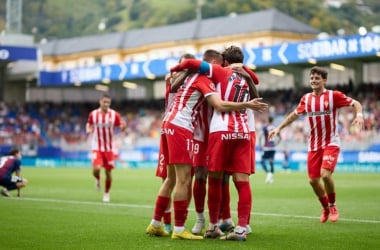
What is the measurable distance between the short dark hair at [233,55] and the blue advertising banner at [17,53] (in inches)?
1715

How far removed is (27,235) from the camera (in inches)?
425

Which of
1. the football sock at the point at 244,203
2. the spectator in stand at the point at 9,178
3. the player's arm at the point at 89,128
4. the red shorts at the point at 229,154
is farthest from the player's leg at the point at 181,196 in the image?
the spectator in stand at the point at 9,178

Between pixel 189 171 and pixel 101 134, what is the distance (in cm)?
930

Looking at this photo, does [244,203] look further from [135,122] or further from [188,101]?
[135,122]

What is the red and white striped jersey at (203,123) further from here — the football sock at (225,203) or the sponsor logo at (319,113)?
the sponsor logo at (319,113)

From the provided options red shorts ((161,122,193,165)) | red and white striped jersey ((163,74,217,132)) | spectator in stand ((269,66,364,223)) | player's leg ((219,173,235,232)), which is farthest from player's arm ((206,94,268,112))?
spectator in stand ((269,66,364,223))

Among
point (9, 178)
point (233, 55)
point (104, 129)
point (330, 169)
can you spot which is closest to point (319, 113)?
point (330, 169)

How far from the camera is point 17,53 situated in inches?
2096

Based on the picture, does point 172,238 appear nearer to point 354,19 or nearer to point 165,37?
point 165,37

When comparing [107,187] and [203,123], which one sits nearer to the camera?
[203,123]

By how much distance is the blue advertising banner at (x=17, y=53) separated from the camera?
2060 inches

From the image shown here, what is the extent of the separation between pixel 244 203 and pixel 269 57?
36621 mm

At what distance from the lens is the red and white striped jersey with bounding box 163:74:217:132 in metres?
10.1

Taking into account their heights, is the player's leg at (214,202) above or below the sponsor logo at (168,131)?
below
